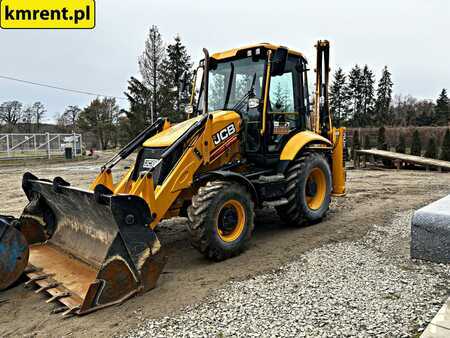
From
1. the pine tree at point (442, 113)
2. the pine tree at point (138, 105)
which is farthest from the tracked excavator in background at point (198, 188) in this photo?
the pine tree at point (442, 113)

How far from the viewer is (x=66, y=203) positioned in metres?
4.51

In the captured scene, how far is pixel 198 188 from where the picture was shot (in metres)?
4.96

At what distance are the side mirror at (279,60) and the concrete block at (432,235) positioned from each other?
2727 millimetres

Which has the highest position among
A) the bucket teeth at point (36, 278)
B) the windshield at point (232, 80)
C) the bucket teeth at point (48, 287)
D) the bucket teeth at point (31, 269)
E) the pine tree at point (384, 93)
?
the pine tree at point (384, 93)

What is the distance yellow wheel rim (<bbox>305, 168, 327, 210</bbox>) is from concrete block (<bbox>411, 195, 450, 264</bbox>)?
2.07 meters

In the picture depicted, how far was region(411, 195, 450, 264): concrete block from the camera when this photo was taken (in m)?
4.27

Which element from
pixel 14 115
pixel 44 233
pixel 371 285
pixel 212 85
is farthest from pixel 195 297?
pixel 14 115

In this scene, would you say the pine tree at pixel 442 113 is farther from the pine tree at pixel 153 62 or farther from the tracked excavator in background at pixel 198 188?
the tracked excavator in background at pixel 198 188

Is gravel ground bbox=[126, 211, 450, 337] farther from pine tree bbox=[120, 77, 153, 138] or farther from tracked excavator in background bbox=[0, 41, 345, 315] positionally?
pine tree bbox=[120, 77, 153, 138]

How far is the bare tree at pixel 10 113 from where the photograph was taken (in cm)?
4928

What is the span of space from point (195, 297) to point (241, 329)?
746mm

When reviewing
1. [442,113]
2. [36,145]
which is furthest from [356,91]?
[36,145]

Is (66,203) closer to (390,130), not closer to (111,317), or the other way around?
(111,317)

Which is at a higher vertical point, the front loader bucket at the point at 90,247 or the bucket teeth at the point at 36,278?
the front loader bucket at the point at 90,247
